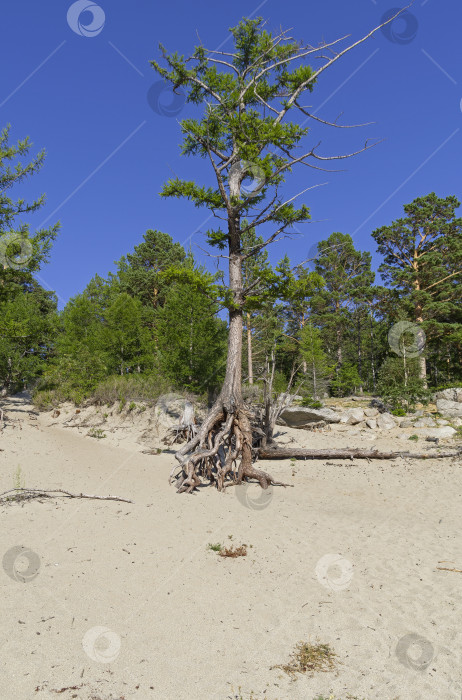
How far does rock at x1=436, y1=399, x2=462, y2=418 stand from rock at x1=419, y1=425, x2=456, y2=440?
12.5 feet

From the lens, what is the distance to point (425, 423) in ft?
62.2

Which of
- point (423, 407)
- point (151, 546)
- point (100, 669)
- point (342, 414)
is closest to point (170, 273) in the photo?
point (151, 546)

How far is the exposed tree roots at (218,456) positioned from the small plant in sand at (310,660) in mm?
6041

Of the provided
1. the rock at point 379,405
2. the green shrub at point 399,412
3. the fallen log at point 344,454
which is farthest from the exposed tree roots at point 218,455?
the rock at point 379,405

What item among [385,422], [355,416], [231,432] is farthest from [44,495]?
[355,416]

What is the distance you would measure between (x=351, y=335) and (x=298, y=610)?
4900 cm

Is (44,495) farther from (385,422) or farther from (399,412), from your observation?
(399,412)

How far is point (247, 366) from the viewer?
32.9 metres

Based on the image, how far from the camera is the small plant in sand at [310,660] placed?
144 inches

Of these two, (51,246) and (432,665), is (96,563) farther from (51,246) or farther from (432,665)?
(51,246)

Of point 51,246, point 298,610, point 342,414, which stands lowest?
point 298,610

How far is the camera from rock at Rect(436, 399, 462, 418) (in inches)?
808

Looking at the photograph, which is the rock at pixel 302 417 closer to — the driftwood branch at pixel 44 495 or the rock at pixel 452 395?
the rock at pixel 452 395

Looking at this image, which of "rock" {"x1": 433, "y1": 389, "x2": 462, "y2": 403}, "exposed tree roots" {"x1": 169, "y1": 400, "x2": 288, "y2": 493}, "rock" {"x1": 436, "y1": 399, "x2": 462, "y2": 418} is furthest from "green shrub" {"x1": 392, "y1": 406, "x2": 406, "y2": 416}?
"exposed tree roots" {"x1": 169, "y1": 400, "x2": 288, "y2": 493}
